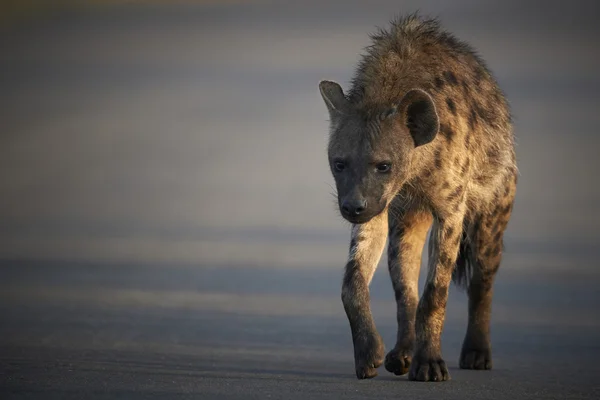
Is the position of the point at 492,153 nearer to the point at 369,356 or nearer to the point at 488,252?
the point at 488,252

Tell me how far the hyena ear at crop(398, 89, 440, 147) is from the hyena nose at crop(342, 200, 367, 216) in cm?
57

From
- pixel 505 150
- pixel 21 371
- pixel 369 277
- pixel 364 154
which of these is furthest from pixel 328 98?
pixel 21 371

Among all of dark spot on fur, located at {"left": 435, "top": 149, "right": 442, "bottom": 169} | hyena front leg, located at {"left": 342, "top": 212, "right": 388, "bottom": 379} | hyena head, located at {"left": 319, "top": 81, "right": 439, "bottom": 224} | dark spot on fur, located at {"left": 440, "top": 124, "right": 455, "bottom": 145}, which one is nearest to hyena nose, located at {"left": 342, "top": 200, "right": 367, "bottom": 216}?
hyena head, located at {"left": 319, "top": 81, "right": 439, "bottom": 224}

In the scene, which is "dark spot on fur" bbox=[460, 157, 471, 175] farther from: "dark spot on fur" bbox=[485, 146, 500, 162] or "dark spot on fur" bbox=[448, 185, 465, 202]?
"dark spot on fur" bbox=[485, 146, 500, 162]

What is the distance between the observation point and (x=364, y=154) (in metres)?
6.88

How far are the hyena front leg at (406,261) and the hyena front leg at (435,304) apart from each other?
36cm

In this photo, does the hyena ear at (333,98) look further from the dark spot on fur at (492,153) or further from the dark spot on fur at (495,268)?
the dark spot on fur at (495,268)

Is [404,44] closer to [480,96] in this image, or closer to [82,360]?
[480,96]

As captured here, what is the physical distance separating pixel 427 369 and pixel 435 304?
0.40 m

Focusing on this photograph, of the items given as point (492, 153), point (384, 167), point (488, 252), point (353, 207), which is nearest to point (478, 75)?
point (492, 153)

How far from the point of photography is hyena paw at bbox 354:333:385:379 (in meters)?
6.69

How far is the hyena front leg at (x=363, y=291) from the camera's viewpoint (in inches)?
264

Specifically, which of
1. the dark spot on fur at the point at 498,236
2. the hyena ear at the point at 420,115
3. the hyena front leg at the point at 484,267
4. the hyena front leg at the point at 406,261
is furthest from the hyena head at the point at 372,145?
the dark spot on fur at the point at 498,236

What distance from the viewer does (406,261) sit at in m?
7.81
